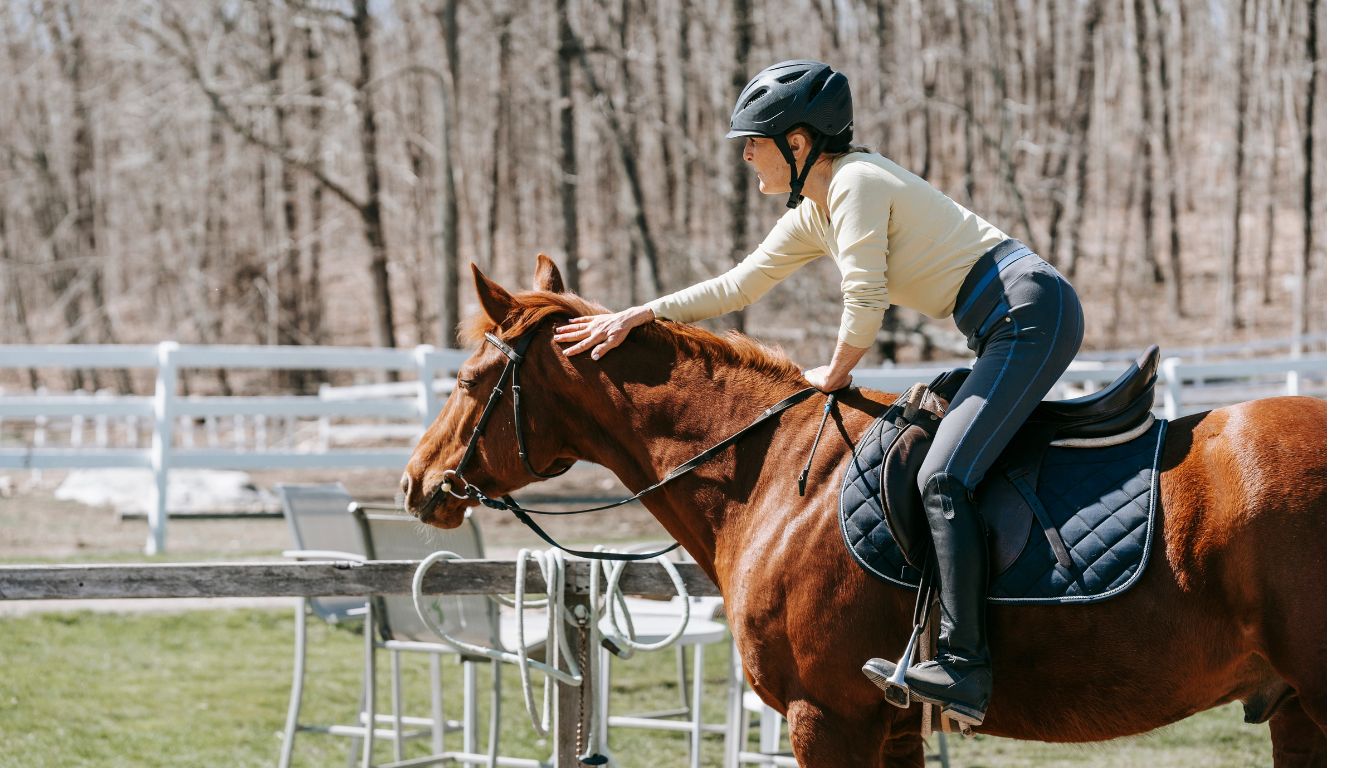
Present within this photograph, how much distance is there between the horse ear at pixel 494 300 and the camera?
366 centimetres

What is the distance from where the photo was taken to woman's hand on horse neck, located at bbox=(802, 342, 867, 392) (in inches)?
135

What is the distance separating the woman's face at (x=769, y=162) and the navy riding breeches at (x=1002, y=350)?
569 mm

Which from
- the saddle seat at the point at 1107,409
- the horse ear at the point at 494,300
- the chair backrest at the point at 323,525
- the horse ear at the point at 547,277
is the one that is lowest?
the chair backrest at the point at 323,525

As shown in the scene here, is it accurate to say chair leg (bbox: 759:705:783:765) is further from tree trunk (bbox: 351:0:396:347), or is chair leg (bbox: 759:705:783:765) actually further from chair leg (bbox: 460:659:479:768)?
tree trunk (bbox: 351:0:396:347)

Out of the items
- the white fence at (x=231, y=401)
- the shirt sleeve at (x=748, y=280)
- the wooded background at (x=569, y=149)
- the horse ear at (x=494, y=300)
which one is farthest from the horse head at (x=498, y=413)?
the wooded background at (x=569, y=149)

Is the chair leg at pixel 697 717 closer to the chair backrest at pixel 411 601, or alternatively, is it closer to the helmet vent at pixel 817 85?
the chair backrest at pixel 411 601

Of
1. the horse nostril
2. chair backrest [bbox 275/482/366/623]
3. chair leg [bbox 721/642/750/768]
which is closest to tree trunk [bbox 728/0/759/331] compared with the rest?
chair backrest [bbox 275/482/366/623]

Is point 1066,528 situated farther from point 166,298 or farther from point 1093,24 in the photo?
point 166,298

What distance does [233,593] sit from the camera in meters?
4.09

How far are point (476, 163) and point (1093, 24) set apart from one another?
14312 mm

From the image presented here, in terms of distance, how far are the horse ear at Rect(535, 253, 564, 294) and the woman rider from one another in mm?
337

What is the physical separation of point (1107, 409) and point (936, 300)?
0.53 m
